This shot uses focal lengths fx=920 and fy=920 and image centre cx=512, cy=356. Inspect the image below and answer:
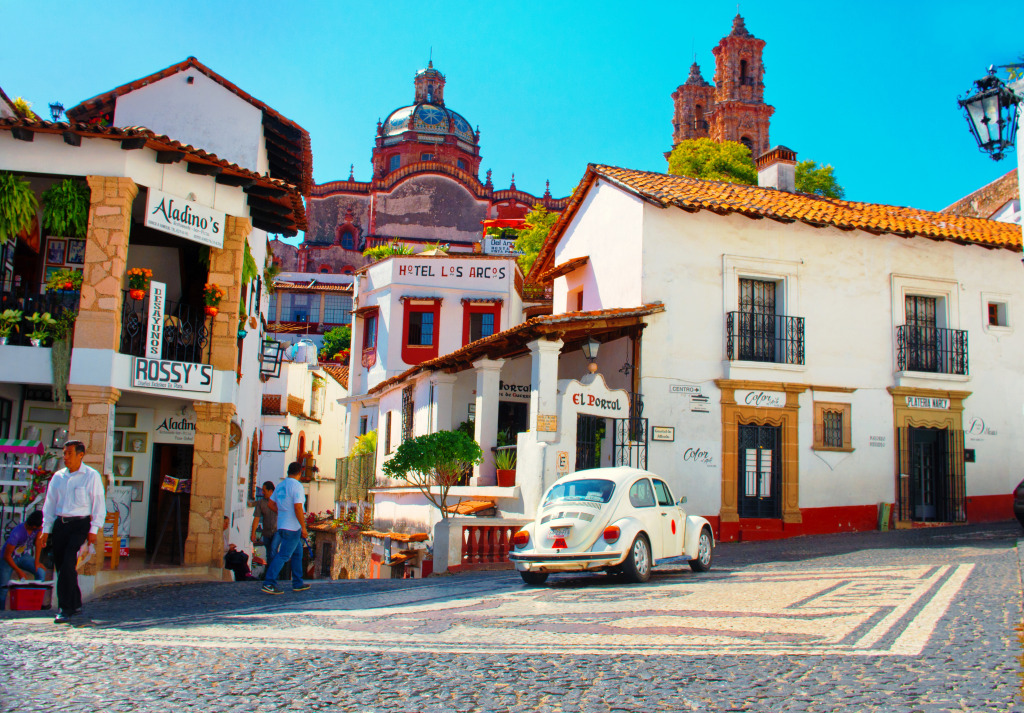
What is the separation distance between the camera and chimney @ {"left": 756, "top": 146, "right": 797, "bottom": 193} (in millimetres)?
25125

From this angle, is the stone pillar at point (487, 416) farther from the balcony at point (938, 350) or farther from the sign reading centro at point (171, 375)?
the balcony at point (938, 350)

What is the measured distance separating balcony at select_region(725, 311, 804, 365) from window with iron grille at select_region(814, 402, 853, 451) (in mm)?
1195

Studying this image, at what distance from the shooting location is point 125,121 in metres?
18.4

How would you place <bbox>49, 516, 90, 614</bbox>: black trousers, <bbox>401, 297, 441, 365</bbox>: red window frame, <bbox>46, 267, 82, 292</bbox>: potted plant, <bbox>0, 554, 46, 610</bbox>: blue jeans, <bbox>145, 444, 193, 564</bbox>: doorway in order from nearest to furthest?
<bbox>49, 516, 90, 614</bbox>: black trousers
<bbox>0, 554, 46, 610</bbox>: blue jeans
<bbox>46, 267, 82, 292</bbox>: potted plant
<bbox>145, 444, 193, 564</bbox>: doorway
<bbox>401, 297, 441, 365</bbox>: red window frame

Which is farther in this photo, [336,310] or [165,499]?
[336,310]

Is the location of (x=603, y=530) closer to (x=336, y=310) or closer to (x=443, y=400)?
(x=443, y=400)

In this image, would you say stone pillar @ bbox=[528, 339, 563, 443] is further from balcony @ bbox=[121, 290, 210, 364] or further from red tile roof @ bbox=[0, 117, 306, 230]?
balcony @ bbox=[121, 290, 210, 364]

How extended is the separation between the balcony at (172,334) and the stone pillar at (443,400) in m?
6.68

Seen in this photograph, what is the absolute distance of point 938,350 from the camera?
20.8 meters

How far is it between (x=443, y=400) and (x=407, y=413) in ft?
10.8

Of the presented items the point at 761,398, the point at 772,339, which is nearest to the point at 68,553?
the point at 761,398

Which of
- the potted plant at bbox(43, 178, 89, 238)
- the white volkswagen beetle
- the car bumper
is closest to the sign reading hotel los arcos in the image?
the white volkswagen beetle

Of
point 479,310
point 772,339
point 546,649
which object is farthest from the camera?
point 479,310

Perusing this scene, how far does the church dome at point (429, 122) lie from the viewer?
239 feet
